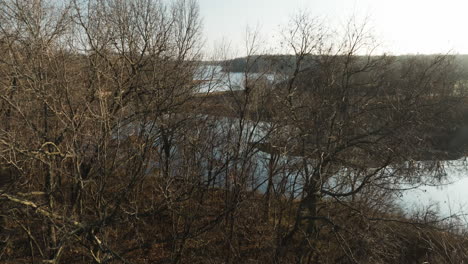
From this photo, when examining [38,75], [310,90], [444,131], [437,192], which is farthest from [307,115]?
[444,131]

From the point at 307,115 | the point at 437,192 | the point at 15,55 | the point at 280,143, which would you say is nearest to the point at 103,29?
the point at 15,55

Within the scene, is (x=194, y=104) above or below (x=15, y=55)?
below

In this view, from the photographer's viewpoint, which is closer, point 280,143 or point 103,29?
point 103,29

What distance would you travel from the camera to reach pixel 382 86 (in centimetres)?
1034

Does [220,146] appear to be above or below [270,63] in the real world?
below

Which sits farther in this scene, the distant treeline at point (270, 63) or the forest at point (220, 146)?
the distant treeline at point (270, 63)

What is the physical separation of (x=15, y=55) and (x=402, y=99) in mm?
10318

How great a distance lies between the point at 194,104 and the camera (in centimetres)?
976

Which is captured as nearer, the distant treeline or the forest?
the forest

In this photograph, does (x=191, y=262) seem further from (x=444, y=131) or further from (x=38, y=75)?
(x=444, y=131)

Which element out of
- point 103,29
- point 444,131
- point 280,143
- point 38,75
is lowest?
point 444,131

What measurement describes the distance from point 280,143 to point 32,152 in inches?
252

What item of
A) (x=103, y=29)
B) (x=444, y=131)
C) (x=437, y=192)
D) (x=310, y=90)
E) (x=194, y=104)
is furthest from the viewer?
(x=444, y=131)

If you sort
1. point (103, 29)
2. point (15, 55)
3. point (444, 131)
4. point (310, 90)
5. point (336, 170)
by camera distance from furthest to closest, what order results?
1. point (444, 131)
2. point (310, 90)
3. point (336, 170)
4. point (103, 29)
5. point (15, 55)
